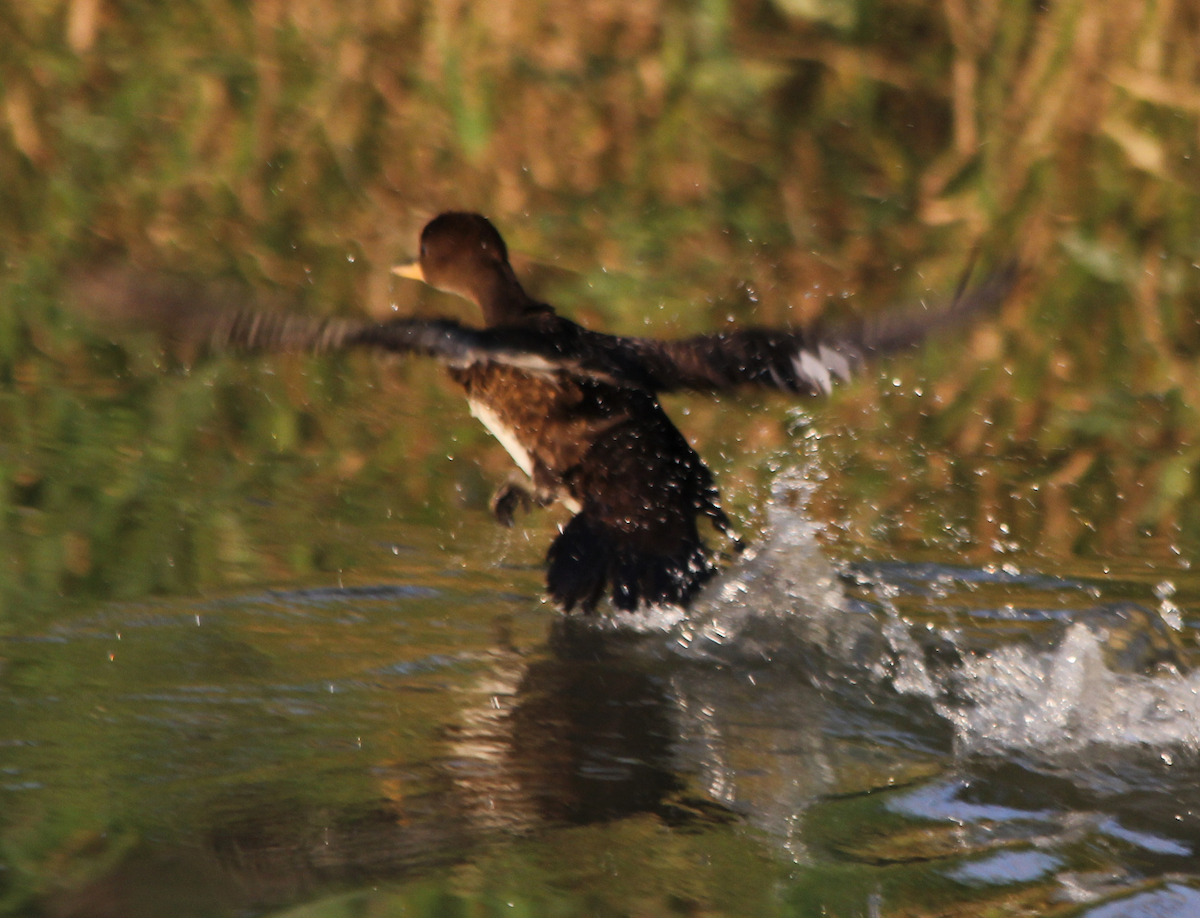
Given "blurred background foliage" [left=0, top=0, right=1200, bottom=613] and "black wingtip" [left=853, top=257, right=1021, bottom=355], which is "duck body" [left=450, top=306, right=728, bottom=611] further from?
"blurred background foliage" [left=0, top=0, right=1200, bottom=613]

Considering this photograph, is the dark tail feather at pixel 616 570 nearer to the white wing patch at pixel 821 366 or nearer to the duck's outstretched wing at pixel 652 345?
the duck's outstretched wing at pixel 652 345

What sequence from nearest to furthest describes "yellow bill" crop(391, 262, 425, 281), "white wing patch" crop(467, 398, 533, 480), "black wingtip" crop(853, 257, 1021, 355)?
"black wingtip" crop(853, 257, 1021, 355) → "white wing patch" crop(467, 398, 533, 480) → "yellow bill" crop(391, 262, 425, 281)

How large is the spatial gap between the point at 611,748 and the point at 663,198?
12.4 ft

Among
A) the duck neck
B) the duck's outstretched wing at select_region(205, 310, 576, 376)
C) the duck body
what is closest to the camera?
the duck's outstretched wing at select_region(205, 310, 576, 376)

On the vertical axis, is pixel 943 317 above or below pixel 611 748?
above

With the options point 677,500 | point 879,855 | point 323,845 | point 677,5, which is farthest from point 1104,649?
point 677,5

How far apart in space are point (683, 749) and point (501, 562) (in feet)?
4.11

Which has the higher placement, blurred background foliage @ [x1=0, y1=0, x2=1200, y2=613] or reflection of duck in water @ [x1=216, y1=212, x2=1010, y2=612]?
blurred background foliage @ [x1=0, y1=0, x2=1200, y2=613]

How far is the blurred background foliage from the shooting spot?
5.23 metres

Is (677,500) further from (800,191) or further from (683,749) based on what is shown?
(800,191)

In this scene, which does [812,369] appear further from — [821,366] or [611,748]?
[611,748]

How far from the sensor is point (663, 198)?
6520mm

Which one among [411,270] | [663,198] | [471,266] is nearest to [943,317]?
[471,266]

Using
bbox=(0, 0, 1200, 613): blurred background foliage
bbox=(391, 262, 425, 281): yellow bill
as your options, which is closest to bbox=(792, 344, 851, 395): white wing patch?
bbox=(0, 0, 1200, 613): blurred background foliage
